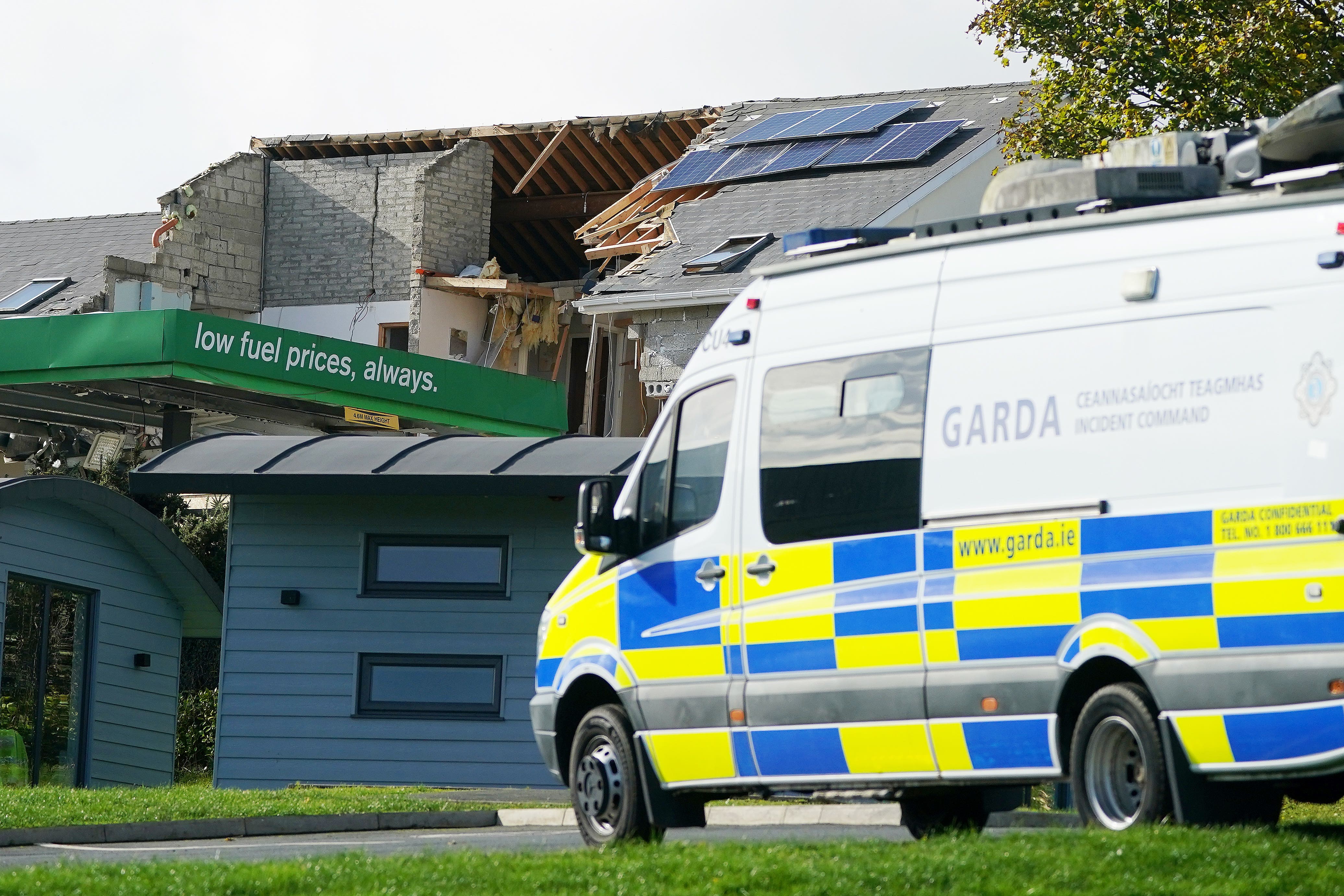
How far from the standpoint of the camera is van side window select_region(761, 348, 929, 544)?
841 cm

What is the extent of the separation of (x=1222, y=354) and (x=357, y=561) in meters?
12.2

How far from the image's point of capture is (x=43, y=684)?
20.2 metres

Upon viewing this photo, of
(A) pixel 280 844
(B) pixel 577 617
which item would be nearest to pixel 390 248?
(A) pixel 280 844

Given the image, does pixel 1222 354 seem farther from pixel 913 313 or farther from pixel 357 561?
pixel 357 561

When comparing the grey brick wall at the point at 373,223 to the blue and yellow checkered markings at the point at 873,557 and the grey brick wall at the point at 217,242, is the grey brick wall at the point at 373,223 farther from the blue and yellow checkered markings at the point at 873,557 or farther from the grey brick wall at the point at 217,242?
the blue and yellow checkered markings at the point at 873,557

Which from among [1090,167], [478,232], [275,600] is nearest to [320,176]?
[478,232]

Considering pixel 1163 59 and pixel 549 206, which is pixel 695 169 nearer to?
pixel 549 206

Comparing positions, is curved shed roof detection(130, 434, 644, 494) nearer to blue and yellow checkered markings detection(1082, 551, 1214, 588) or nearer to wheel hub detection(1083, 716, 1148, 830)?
wheel hub detection(1083, 716, 1148, 830)

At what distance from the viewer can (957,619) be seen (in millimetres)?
8078

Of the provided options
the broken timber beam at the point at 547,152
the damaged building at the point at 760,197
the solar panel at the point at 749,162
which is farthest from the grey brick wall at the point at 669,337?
the broken timber beam at the point at 547,152

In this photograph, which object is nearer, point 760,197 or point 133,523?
point 133,523

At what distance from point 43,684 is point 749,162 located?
16003 mm

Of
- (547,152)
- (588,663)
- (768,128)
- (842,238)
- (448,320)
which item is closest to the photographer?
(842,238)

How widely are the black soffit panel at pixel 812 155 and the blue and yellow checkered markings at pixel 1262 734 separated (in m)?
23.1
